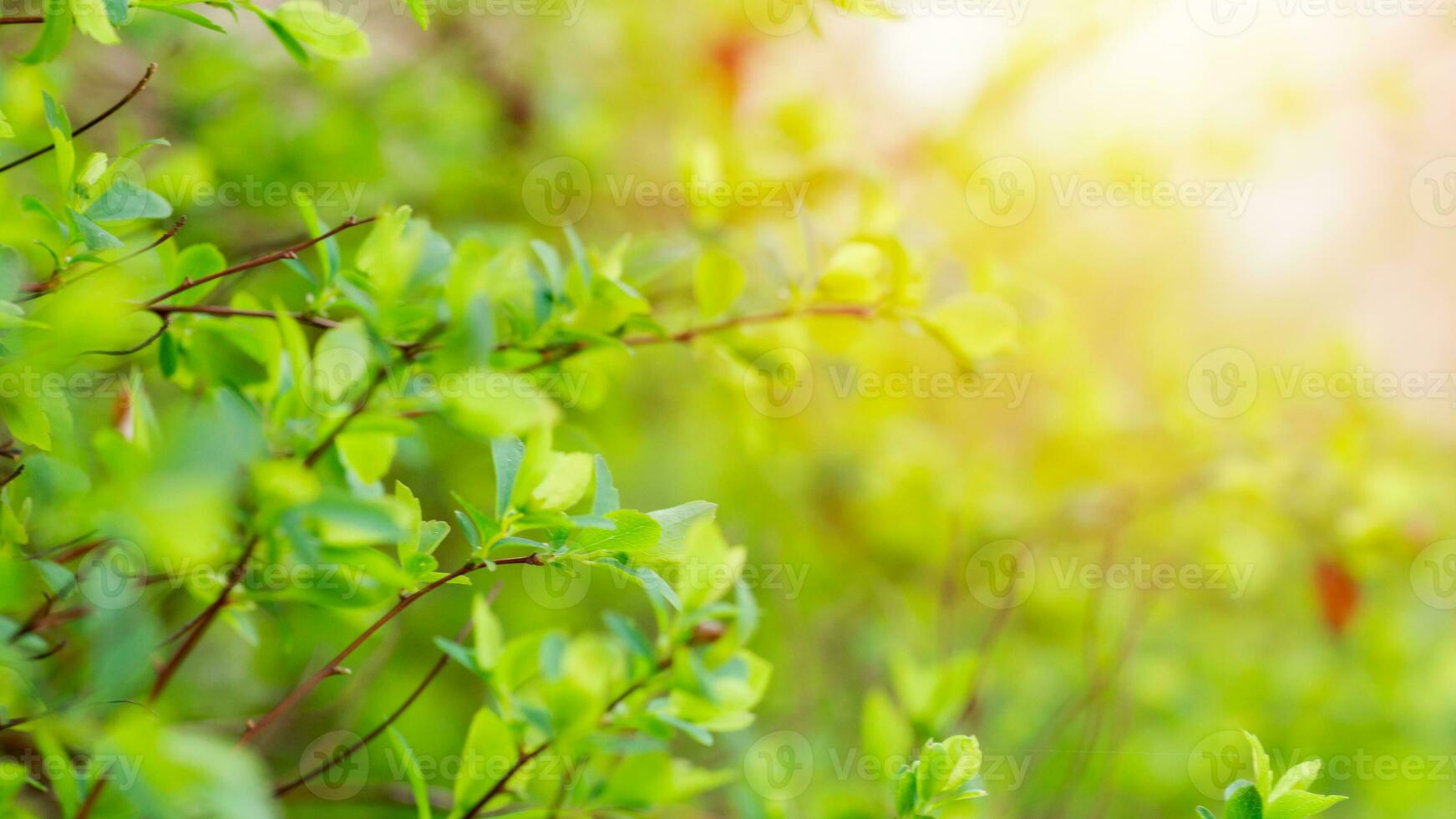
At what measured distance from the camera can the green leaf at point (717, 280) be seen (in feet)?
2.09

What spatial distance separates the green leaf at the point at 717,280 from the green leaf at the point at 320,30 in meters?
0.25

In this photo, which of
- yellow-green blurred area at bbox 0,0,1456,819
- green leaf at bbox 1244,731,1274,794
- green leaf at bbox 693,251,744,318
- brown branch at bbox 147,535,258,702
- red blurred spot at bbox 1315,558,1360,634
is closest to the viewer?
brown branch at bbox 147,535,258,702

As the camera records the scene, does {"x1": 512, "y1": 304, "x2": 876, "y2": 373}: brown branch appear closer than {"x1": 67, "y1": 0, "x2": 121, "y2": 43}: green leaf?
No

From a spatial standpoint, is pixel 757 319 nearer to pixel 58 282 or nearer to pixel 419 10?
pixel 419 10

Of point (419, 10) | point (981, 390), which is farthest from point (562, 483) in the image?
point (981, 390)

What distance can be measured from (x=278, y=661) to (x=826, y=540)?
0.86m

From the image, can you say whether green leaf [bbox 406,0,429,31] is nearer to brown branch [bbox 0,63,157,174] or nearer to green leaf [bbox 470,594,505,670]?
brown branch [bbox 0,63,157,174]

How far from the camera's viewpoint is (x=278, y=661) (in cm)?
121

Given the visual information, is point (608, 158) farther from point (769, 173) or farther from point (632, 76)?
point (769, 173)

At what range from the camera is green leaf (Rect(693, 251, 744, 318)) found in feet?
2.09

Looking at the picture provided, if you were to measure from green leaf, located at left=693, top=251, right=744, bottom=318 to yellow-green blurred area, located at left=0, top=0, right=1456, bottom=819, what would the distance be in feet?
0.52

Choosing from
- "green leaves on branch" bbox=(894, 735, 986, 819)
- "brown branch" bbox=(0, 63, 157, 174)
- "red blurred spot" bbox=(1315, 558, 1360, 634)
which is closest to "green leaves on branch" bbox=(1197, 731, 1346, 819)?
"green leaves on branch" bbox=(894, 735, 986, 819)

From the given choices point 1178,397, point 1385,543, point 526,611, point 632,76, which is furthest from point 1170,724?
point 632,76

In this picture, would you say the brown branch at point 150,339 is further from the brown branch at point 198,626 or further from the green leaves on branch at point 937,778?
the green leaves on branch at point 937,778
